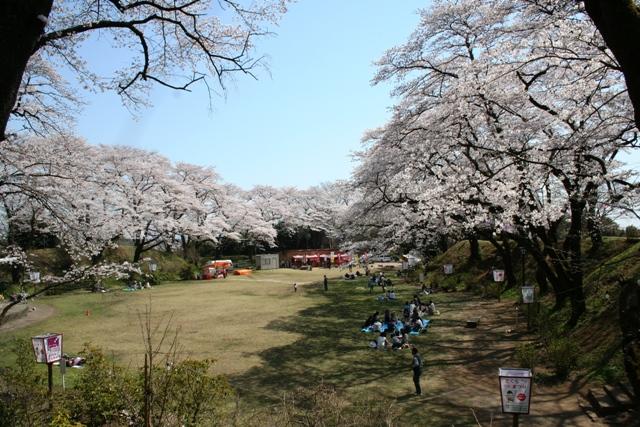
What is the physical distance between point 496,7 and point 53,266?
3206 centimetres

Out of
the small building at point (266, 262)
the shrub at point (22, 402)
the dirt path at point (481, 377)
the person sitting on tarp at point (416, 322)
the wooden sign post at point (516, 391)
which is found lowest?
the dirt path at point (481, 377)

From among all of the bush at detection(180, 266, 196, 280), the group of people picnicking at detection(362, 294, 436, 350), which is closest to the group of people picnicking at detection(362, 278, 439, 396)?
the group of people picnicking at detection(362, 294, 436, 350)

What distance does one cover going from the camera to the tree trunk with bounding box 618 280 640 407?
27.8ft

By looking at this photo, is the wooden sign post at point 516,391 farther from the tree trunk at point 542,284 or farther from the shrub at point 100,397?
the tree trunk at point 542,284

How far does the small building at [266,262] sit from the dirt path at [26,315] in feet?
88.3

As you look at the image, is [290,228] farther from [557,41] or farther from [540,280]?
[557,41]

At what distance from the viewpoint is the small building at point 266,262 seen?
163ft

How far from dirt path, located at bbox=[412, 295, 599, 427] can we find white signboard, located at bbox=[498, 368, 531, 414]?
1.47 ft

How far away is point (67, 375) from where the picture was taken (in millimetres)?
11914

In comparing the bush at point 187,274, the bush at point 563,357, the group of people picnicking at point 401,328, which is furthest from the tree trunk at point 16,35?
the bush at point 187,274

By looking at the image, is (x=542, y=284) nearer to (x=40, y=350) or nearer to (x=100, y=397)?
(x=100, y=397)

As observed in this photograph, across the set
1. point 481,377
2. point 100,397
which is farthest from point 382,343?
point 100,397

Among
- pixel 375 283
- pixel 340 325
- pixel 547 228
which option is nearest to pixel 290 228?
pixel 375 283

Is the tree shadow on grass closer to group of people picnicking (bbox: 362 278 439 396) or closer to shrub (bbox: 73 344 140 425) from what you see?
group of people picnicking (bbox: 362 278 439 396)
